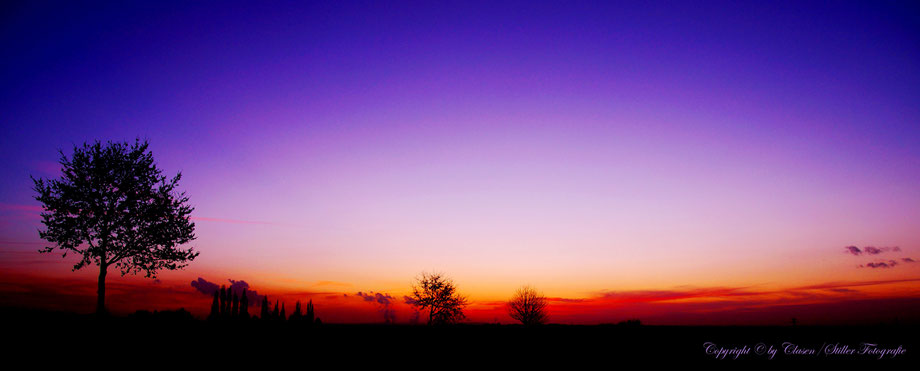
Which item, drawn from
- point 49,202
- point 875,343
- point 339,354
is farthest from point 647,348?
point 49,202

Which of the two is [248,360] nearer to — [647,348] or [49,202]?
[647,348]

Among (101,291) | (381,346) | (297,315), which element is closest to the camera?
(381,346)

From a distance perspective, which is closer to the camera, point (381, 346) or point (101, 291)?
point (381, 346)

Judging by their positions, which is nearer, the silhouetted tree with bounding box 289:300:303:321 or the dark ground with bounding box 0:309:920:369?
the dark ground with bounding box 0:309:920:369

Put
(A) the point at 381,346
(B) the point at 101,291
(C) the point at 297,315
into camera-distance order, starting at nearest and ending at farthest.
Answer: (A) the point at 381,346
(B) the point at 101,291
(C) the point at 297,315

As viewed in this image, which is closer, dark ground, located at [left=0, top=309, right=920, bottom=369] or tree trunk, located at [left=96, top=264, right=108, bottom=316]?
dark ground, located at [left=0, top=309, right=920, bottom=369]

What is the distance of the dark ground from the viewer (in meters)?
15.5

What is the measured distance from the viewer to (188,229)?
37.6 m

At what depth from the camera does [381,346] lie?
1925 centimetres

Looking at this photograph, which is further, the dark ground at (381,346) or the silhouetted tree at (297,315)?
the silhouetted tree at (297,315)

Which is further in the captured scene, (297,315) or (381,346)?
(297,315)

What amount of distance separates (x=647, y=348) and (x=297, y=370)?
1454 cm

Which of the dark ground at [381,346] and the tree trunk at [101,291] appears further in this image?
the tree trunk at [101,291]

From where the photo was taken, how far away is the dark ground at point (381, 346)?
50.9 feet
